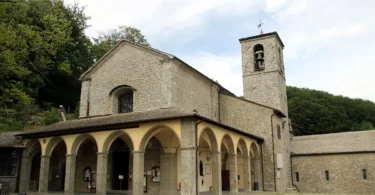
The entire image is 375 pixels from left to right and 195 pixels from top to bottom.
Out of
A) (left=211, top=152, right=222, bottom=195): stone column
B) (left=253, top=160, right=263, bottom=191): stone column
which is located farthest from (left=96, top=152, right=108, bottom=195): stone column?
(left=253, top=160, right=263, bottom=191): stone column

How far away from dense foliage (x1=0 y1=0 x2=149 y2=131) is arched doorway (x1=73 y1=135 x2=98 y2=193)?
12.8 feet

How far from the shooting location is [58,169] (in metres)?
21.3

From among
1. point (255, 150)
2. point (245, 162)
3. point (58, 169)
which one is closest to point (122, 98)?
point (58, 169)

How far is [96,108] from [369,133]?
20057 mm

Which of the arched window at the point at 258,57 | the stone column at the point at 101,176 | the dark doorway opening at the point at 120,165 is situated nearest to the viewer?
the stone column at the point at 101,176

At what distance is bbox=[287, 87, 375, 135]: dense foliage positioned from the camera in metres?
47.4

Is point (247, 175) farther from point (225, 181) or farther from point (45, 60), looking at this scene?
point (45, 60)

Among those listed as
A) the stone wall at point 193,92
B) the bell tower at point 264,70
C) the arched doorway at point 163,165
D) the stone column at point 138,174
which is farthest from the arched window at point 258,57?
the stone column at point 138,174

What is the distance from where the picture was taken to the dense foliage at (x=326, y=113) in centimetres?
4744

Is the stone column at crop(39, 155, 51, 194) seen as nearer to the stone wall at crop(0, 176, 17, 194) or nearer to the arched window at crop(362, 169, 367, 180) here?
the stone wall at crop(0, 176, 17, 194)

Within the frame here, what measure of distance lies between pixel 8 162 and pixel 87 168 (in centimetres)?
431

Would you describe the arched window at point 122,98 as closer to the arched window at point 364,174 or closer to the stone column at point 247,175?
the stone column at point 247,175

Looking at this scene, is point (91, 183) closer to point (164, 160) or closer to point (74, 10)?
point (164, 160)

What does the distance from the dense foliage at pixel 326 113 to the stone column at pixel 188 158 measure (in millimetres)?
36970
